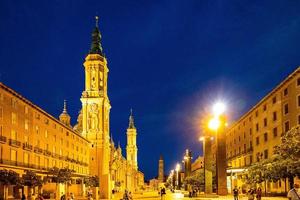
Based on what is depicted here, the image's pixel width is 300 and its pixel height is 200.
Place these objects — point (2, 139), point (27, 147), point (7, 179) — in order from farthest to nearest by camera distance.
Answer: point (27, 147) → point (2, 139) → point (7, 179)

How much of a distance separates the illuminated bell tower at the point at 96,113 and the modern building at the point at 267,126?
130 feet

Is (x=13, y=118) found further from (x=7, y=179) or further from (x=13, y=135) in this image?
(x=7, y=179)

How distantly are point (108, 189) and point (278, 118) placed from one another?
98.8ft

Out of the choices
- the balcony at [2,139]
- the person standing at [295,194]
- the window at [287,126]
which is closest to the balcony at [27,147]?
the balcony at [2,139]

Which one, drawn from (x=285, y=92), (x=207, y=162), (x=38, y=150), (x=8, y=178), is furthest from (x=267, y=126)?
(x=8, y=178)

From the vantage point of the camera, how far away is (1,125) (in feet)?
204

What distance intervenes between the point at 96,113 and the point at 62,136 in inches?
1437

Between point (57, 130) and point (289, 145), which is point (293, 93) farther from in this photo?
point (57, 130)

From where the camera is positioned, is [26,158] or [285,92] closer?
[285,92]

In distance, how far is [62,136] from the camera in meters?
96.2

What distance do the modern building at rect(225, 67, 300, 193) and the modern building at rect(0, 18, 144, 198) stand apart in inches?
1102

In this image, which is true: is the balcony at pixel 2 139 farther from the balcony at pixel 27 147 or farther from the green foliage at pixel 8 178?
the balcony at pixel 27 147

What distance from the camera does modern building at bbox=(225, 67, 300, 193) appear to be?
64938mm

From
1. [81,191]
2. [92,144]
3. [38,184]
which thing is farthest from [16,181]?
[92,144]
